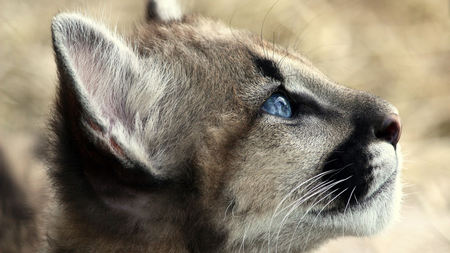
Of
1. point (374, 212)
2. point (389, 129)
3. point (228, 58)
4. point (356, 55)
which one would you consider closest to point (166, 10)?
point (228, 58)

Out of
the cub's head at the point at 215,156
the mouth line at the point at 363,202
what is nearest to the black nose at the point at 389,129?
the cub's head at the point at 215,156

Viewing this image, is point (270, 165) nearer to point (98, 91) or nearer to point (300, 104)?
point (300, 104)

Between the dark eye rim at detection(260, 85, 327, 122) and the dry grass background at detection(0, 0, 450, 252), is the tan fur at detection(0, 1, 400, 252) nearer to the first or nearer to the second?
the dark eye rim at detection(260, 85, 327, 122)

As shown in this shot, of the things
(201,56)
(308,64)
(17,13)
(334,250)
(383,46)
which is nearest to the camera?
(201,56)

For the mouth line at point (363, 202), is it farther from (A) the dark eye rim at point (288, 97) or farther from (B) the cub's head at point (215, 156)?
(A) the dark eye rim at point (288, 97)

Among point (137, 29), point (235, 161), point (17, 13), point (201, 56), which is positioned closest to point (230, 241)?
point (235, 161)

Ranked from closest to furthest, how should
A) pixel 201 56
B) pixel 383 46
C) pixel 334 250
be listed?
1. pixel 201 56
2. pixel 334 250
3. pixel 383 46

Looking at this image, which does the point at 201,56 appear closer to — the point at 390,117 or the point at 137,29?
the point at 137,29
